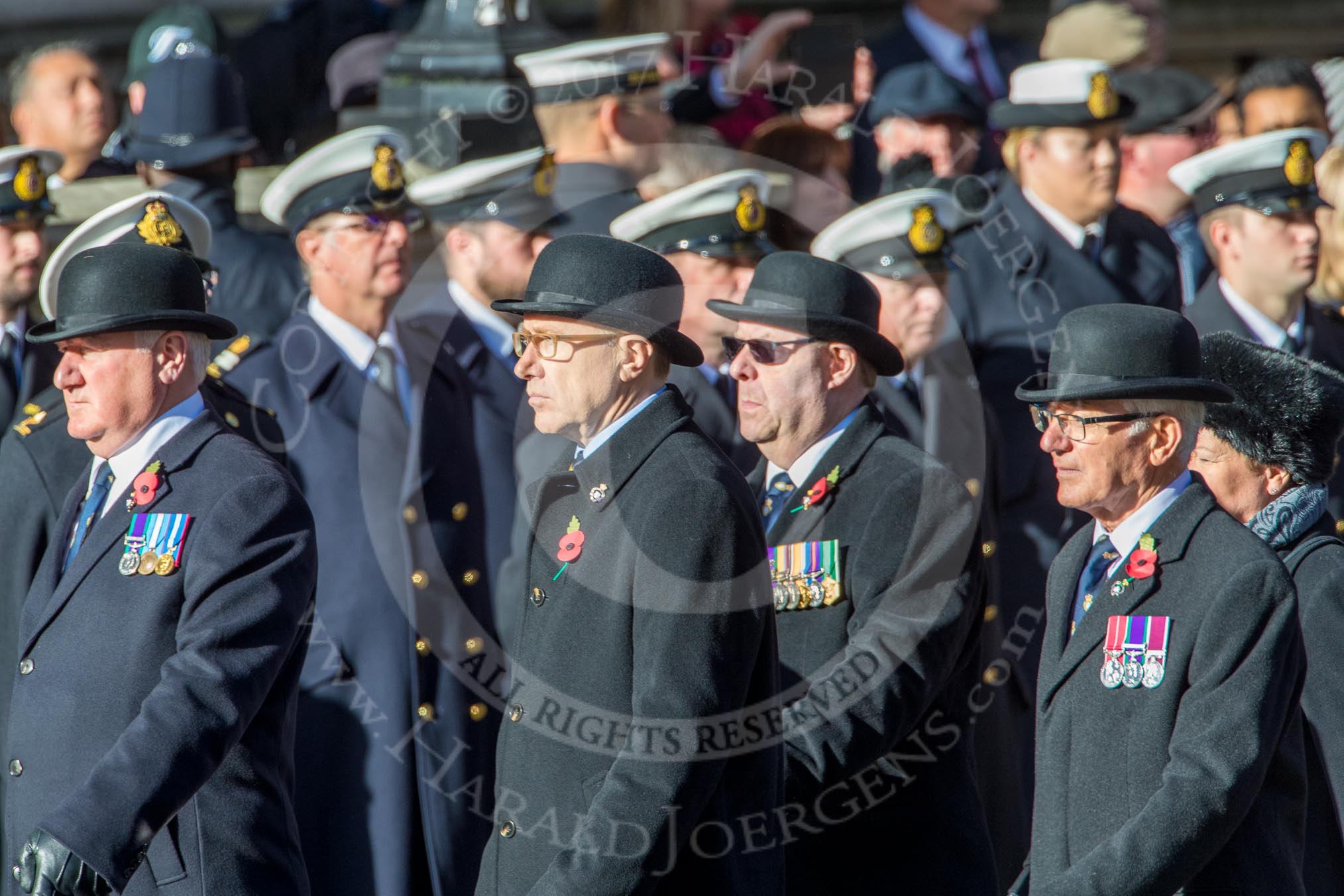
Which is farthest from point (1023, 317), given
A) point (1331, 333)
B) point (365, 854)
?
point (365, 854)

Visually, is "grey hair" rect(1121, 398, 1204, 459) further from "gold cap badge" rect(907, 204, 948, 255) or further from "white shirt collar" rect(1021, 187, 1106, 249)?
"white shirt collar" rect(1021, 187, 1106, 249)

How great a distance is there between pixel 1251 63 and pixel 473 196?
5.93 metres

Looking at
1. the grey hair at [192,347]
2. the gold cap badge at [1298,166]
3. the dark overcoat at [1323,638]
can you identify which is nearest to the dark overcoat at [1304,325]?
the gold cap badge at [1298,166]

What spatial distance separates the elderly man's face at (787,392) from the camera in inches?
181

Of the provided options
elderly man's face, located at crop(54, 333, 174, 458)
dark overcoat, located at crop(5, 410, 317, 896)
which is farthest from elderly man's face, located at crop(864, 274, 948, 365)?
elderly man's face, located at crop(54, 333, 174, 458)

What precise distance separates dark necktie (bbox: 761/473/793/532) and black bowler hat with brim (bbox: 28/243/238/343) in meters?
1.33

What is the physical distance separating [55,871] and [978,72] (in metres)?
6.32

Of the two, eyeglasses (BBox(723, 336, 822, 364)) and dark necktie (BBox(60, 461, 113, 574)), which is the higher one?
eyeglasses (BBox(723, 336, 822, 364))

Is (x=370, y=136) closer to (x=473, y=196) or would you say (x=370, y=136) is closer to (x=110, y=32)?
(x=473, y=196)

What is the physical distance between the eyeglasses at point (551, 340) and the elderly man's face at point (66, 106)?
4.60 meters

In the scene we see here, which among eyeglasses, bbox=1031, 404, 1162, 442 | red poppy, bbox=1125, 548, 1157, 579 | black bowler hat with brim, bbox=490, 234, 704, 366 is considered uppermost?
black bowler hat with brim, bbox=490, 234, 704, 366

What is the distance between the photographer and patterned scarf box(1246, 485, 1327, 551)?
4137 millimetres

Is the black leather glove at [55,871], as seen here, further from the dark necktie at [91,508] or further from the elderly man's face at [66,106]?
the elderly man's face at [66,106]

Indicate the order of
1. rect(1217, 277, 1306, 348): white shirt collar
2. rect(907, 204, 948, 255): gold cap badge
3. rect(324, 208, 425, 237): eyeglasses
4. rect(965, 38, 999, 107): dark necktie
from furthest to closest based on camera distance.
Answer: rect(965, 38, 999, 107): dark necktie, rect(1217, 277, 1306, 348): white shirt collar, rect(907, 204, 948, 255): gold cap badge, rect(324, 208, 425, 237): eyeglasses
